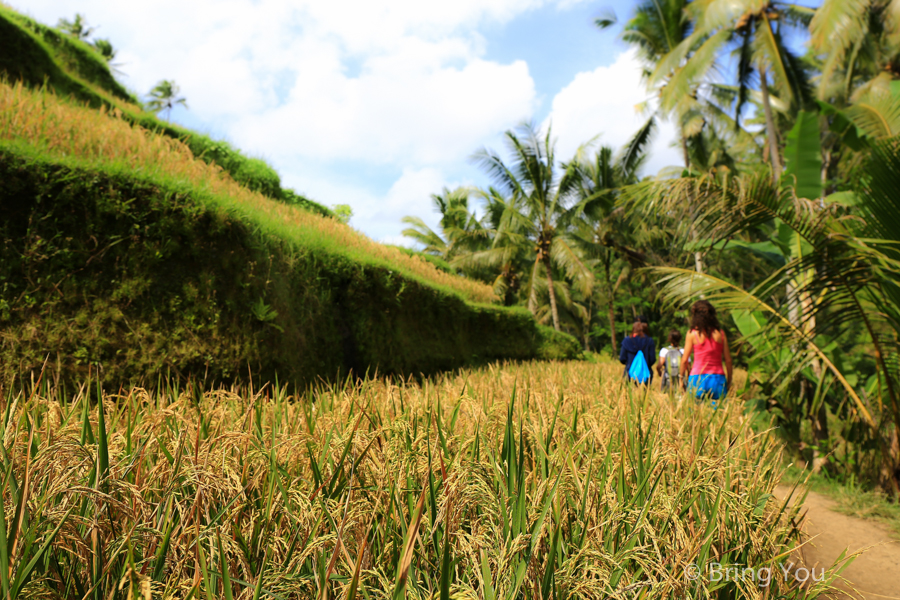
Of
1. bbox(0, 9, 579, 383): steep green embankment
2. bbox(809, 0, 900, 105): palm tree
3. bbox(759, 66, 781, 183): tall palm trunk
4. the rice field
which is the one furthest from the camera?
bbox(759, 66, 781, 183): tall palm trunk

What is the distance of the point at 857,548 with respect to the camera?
308 centimetres

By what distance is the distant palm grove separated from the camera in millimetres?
3768

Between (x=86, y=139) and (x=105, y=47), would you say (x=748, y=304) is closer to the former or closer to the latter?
(x=86, y=139)

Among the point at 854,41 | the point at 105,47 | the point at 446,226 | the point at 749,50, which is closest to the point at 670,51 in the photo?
the point at 749,50

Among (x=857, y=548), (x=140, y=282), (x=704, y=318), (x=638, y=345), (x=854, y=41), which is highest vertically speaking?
(x=854, y=41)

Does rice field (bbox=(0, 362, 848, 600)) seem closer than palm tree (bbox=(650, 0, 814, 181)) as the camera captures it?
Yes

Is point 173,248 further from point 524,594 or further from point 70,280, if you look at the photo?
point 524,594

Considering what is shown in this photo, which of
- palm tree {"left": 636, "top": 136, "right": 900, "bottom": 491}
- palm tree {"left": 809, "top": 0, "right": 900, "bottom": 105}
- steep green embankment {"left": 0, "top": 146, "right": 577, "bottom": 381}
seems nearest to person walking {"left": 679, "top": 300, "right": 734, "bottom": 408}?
palm tree {"left": 636, "top": 136, "right": 900, "bottom": 491}

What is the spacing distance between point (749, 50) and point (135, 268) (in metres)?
18.2

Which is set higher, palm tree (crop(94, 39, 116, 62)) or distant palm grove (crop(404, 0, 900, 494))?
palm tree (crop(94, 39, 116, 62))

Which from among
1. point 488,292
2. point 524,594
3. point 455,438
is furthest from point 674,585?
point 488,292

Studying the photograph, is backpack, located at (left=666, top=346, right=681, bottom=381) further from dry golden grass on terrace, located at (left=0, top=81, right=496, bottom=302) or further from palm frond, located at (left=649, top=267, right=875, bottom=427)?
dry golden grass on terrace, located at (left=0, top=81, right=496, bottom=302)

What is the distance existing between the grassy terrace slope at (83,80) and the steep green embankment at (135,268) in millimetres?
4456

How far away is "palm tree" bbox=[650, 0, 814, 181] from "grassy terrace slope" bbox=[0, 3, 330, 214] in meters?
13.1
